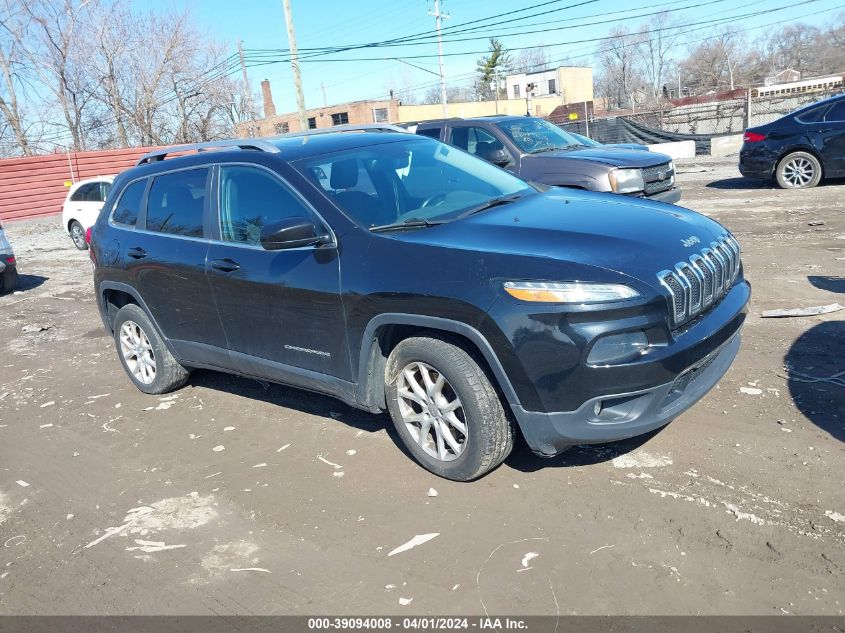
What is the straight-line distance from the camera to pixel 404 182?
4.39 metres

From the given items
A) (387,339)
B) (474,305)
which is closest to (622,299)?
(474,305)

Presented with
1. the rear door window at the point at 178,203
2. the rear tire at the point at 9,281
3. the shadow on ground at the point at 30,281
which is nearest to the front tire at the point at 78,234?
the shadow on ground at the point at 30,281

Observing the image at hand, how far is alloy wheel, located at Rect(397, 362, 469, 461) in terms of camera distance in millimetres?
3662

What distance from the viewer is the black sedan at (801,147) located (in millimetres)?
11773

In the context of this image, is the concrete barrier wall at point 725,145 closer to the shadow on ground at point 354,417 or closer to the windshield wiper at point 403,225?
the shadow on ground at point 354,417

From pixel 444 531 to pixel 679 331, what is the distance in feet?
4.82

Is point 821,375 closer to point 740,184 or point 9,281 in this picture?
point 740,184

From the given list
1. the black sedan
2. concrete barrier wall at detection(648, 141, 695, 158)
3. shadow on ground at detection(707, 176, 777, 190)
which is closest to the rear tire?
the black sedan

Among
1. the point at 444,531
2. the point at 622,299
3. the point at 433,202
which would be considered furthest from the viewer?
the point at 433,202

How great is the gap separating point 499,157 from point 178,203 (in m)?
4.94

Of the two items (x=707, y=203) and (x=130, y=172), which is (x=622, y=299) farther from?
(x=707, y=203)

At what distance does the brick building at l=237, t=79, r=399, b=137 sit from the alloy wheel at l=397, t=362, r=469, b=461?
53.9m

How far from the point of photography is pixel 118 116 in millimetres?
35000

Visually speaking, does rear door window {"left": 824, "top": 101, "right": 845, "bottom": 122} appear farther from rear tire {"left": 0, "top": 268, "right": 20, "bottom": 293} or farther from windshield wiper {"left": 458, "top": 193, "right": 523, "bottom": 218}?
rear tire {"left": 0, "top": 268, "right": 20, "bottom": 293}
